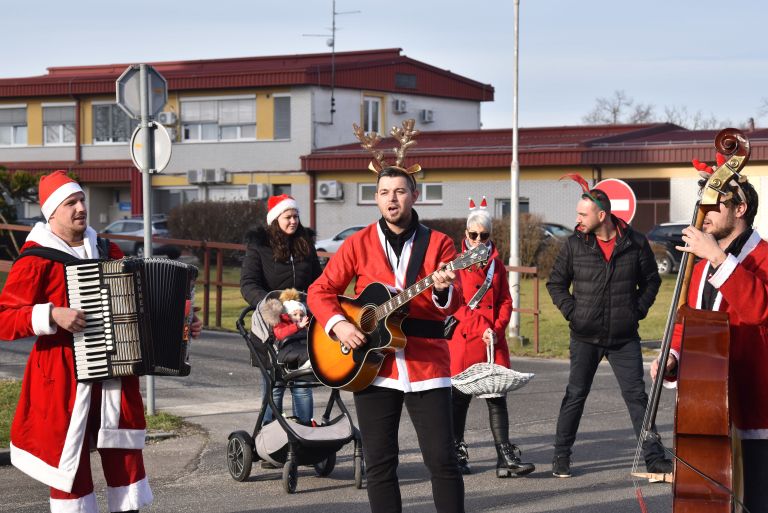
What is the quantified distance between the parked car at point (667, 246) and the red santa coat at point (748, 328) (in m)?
26.7

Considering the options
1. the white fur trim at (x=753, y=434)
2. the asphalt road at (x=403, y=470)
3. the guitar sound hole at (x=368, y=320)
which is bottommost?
the asphalt road at (x=403, y=470)

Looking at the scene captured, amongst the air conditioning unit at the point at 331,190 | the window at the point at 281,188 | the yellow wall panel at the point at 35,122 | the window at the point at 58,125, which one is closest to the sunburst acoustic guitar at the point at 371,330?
the air conditioning unit at the point at 331,190

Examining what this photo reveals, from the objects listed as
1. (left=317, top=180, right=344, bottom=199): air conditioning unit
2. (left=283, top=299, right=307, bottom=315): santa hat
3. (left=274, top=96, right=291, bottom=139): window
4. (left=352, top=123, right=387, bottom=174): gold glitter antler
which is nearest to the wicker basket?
(left=283, top=299, right=307, bottom=315): santa hat

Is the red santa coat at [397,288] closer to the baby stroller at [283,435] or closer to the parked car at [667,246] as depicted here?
the baby stroller at [283,435]

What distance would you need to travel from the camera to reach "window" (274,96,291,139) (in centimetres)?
4491

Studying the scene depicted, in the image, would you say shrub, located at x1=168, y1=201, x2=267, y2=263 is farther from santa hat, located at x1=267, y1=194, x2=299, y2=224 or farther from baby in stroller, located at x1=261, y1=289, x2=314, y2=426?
baby in stroller, located at x1=261, y1=289, x2=314, y2=426

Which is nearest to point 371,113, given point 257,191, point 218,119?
point 218,119

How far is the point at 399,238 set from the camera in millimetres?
6090

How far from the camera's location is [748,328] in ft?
16.4

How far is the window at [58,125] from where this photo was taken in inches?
1951

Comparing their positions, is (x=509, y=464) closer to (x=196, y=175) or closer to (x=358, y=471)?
(x=358, y=471)

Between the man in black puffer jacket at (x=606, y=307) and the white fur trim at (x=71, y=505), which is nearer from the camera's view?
the white fur trim at (x=71, y=505)

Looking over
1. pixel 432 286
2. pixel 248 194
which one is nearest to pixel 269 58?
pixel 248 194

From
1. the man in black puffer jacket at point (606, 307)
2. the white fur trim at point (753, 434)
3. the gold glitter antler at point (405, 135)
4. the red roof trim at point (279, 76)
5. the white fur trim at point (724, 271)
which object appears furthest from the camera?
the red roof trim at point (279, 76)
